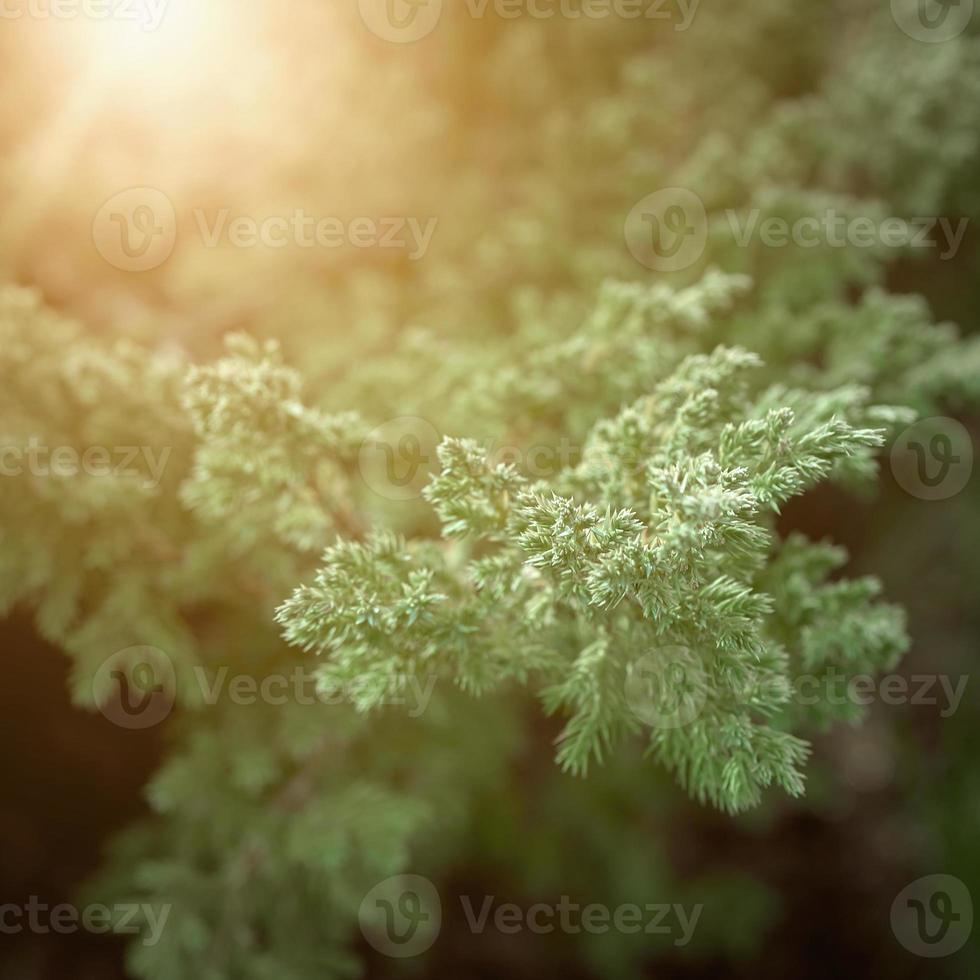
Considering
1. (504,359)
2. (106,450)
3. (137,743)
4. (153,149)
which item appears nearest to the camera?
(106,450)

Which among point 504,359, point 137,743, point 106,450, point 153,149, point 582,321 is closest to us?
point 106,450

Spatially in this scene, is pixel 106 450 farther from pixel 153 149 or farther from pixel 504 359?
pixel 153 149

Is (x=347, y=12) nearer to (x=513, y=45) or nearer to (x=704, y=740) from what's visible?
(x=513, y=45)

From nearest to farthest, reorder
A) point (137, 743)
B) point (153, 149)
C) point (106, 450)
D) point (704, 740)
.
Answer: point (704, 740)
point (106, 450)
point (153, 149)
point (137, 743)

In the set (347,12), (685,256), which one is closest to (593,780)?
(685,256)

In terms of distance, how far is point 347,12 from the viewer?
92.0 inches

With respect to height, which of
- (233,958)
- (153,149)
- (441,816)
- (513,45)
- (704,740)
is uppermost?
(513,45)

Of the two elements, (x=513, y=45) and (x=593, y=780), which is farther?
(x=593, y=780)

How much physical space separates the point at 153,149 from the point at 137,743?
6.30ft

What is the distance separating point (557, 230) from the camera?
2.31m

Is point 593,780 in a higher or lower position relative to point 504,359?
lower

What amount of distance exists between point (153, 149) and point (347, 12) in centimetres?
70

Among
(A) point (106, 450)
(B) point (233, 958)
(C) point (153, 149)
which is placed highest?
(C) point (153, 149)

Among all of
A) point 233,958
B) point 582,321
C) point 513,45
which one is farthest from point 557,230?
point 233,958
